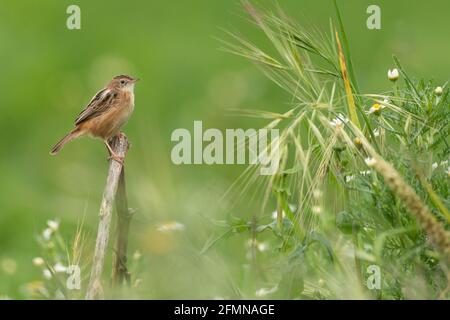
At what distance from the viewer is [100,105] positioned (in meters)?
6.84

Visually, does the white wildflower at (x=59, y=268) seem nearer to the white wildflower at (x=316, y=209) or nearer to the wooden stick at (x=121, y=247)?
the wooden stick at (x=121, y=247)

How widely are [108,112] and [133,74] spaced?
3.98 meters

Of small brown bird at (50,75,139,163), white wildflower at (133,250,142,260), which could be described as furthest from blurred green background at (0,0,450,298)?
white wildflower at (133,250,142,260)

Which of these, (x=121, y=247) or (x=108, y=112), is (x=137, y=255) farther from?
(x=108, y=112)

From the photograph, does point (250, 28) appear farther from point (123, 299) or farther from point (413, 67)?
point (123, 299)

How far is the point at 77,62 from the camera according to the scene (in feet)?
36.9

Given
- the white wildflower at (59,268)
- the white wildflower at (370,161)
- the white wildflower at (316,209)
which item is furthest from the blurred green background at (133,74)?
the white wildflower at (370,161)

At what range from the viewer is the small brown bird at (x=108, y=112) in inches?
266

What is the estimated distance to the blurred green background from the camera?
880 centimetres

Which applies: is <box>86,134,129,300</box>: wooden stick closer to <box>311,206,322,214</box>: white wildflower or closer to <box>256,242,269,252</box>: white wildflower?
<box>311,206,322,214</box>: white wildflower

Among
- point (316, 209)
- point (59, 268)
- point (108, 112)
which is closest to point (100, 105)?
point (108, 112)
